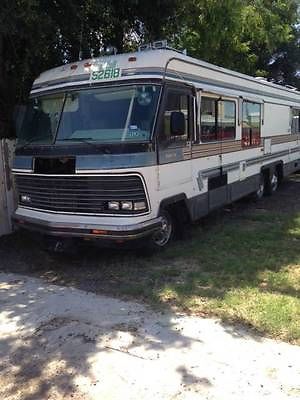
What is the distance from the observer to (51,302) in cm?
594

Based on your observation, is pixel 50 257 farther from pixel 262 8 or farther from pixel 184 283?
pixel 262 8

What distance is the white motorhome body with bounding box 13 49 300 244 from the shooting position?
21.9 ft

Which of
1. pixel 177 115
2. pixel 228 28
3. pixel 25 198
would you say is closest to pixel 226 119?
pixel 177 115

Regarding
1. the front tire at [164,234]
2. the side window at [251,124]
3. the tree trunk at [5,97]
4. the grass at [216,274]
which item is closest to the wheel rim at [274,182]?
the side window at [251,124]

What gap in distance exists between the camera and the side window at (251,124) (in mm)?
10570

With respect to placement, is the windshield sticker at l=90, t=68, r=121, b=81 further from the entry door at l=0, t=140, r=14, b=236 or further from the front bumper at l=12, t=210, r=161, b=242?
the entry door at l=0, t=140, r=14, b=236

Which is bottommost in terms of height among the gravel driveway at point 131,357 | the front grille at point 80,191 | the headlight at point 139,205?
the gravel driveway at point 131,357

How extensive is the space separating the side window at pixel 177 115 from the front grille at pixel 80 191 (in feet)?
2.74

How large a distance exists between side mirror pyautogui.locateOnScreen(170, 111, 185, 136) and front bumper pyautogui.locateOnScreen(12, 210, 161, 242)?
120cm

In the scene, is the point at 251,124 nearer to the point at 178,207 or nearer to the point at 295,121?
the point at 178,207

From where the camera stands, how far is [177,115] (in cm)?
716

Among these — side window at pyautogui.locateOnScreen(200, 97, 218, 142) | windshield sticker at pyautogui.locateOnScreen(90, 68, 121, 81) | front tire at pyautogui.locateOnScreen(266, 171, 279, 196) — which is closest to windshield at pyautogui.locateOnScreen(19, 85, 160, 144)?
windshield sticker at pyautogui.locateOnScreen(90, 68, 121, 81)

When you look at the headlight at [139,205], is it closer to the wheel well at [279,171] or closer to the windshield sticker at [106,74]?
the windshield sticker at [106,74]

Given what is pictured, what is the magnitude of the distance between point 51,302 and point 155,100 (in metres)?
2.86
